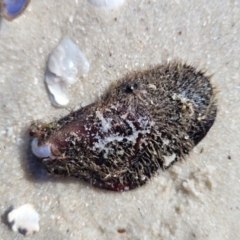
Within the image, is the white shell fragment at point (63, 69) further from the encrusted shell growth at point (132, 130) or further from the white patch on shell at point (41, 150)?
the white patch on shell at point (41, 150)

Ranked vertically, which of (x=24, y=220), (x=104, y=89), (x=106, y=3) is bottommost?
(x=24, y=220)

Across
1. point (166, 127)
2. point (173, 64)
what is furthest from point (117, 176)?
point (173, 64)

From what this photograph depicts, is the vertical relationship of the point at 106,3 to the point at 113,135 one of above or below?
above

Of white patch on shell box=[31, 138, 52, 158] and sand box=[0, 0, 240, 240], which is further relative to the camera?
sand box=[0, 0, 240, 240]

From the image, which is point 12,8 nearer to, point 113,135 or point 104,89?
point 104,89

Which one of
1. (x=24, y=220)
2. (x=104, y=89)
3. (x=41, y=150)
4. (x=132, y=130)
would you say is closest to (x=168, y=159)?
(x=132, y=130)

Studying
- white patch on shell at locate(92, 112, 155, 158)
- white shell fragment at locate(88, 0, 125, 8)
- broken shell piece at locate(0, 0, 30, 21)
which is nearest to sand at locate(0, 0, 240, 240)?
white shell fragment at locate(88, 0, 125, 8)

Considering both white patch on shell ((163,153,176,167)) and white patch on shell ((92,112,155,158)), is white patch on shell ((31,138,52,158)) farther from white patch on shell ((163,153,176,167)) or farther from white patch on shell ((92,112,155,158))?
white patch on shell ((163,153,176,167))

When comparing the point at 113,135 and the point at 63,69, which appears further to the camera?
the point at 63,69
